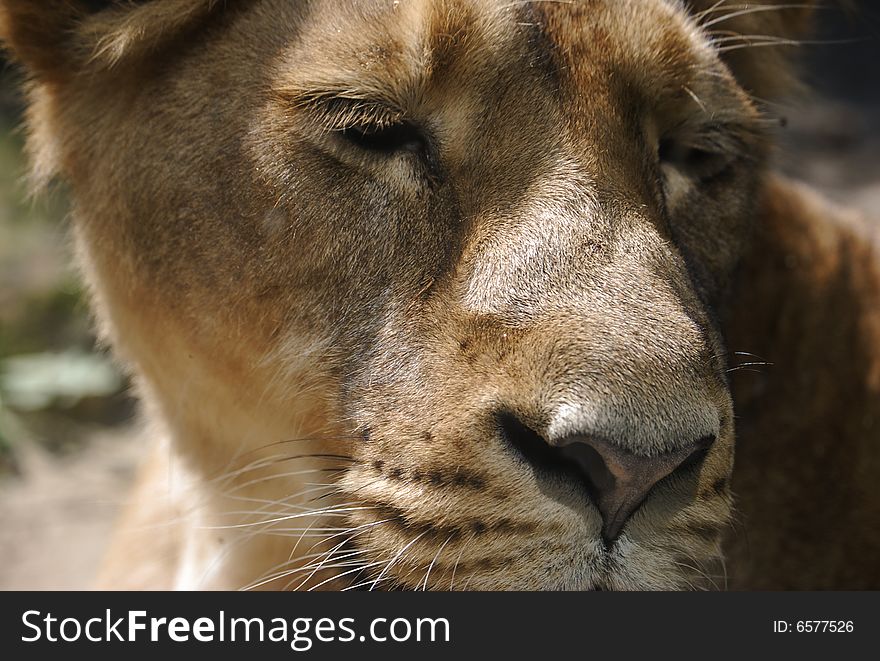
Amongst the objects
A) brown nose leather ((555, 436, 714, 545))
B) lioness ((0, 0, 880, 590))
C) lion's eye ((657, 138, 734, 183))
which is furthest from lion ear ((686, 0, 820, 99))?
brown nose leather ((555, 436, 714, 545))

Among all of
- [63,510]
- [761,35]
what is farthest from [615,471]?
[63,510]

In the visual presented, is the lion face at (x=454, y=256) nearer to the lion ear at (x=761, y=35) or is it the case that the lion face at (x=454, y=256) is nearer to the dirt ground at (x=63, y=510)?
the lion ear at (x=761, y=35)

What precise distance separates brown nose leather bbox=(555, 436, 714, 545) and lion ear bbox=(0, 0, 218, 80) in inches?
52.4

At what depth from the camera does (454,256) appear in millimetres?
2387

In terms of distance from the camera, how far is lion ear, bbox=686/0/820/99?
296 centimetres

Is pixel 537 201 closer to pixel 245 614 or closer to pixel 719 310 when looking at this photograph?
pixel 719 310

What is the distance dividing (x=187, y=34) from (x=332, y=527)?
116 cm

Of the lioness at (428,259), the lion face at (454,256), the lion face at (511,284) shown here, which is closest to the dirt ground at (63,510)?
the lioness at (428,259)

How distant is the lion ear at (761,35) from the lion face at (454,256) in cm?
27

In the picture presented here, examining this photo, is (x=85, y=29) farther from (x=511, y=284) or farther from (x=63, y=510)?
(x=63, y=510)

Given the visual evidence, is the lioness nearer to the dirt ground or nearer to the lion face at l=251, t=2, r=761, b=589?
the lion face at l=251, t=2, r=761, b=589

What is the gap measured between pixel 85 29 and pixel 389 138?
0.82m

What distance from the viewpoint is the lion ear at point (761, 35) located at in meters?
2.96

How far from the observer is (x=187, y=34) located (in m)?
2.68
